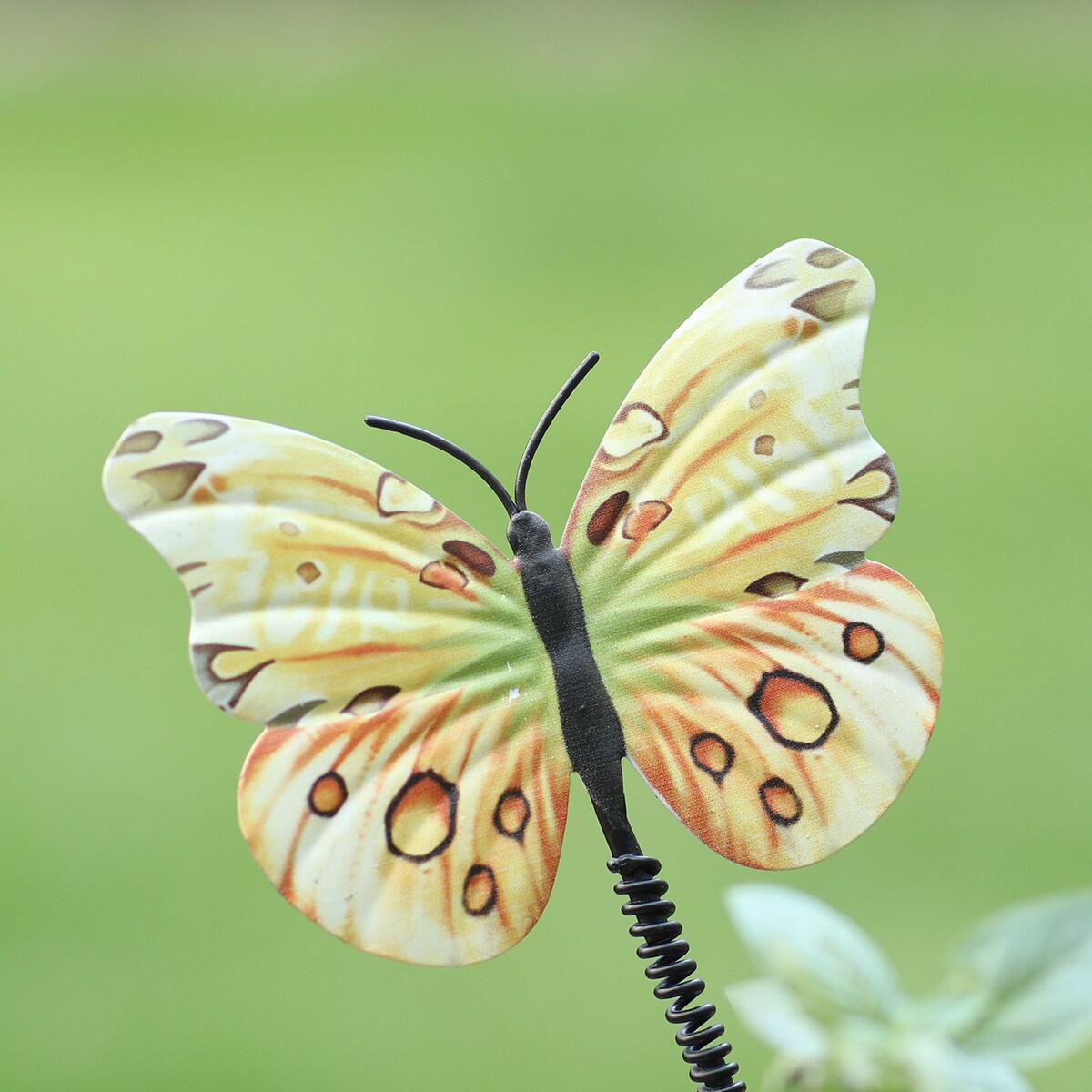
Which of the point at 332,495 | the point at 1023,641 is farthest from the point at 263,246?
the point at 332,495

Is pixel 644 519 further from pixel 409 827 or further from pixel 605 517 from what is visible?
pixel 409 827

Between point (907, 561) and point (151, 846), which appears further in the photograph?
point (907, 561)

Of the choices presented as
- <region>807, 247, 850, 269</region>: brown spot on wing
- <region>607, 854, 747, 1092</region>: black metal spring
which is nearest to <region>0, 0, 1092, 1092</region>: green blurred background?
<region>607, 854, 747, 1092</region>: black metal spring

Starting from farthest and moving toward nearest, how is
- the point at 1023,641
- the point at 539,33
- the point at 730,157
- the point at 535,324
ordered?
the point at 539,33, the point at 730,157, the point at 535,324, the point at 1023,641

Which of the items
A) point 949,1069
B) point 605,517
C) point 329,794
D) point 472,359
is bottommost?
point 949,1069

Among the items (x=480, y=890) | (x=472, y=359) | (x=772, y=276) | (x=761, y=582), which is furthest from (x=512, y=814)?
(x=472, y=359)

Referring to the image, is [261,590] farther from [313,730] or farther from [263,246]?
[263,246]

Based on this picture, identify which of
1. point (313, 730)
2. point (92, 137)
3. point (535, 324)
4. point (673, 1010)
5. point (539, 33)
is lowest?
point (673, 1010)
